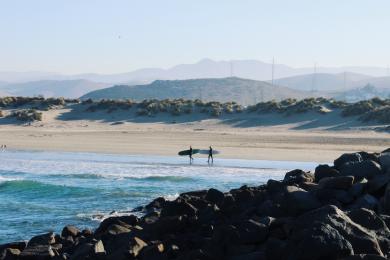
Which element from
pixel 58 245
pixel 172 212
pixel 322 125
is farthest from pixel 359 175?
pixel 322 125

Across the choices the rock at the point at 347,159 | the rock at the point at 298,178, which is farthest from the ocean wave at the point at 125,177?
the rock at the point at 347,159

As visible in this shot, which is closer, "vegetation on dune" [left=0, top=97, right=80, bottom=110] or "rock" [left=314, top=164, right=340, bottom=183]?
"rock" [left=314, top=164, right=340, bottom=183]

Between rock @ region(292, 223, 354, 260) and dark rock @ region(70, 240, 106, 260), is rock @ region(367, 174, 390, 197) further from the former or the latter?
dark rock @ region(70, 240, 106, 260)

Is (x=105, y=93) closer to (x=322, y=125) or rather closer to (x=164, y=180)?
(x=322, y=125)

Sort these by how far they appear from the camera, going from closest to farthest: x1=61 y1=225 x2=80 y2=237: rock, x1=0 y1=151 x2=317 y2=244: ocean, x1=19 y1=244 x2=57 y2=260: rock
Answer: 1. x1=19 y1=244 x2=57 y2=260: rock
2. x1=61 y1=225 x2=80 y2=237: rock
3. x1=0 y1=151 x2=317 y2=244: ocean

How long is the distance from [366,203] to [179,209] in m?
3.48

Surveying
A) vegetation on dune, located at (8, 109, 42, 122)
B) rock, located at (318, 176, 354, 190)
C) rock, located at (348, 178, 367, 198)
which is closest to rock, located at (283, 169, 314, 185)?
rock, located at (318, 176, 354, 190)

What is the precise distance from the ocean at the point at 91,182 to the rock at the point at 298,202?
20.6 feet

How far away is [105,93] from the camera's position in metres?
141

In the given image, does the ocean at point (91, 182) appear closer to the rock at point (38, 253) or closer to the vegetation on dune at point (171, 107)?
the rock at point (38, 253)

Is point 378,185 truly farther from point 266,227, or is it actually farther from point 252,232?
point 252,232

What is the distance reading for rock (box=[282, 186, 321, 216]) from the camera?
1089 cm

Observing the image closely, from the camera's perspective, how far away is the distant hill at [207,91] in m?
138

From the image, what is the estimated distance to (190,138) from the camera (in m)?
40.1
